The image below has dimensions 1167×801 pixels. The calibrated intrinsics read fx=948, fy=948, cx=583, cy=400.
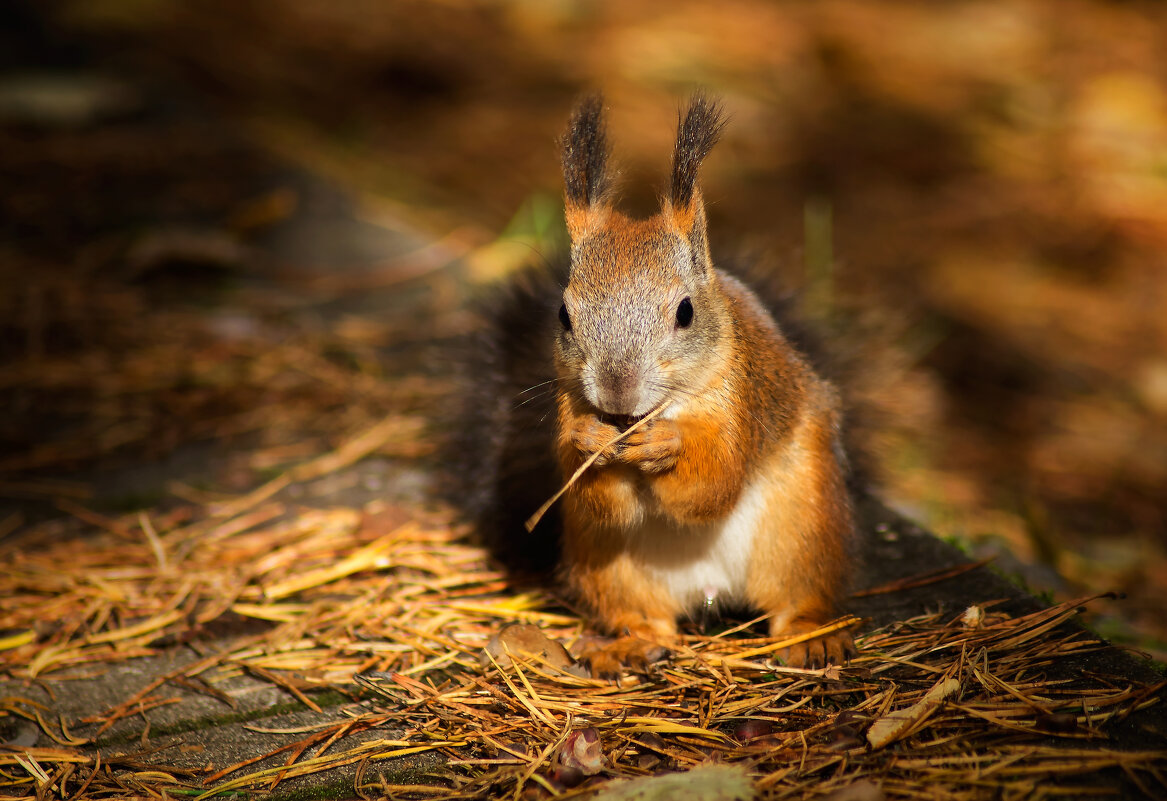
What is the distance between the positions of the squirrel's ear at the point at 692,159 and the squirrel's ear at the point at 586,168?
14cm

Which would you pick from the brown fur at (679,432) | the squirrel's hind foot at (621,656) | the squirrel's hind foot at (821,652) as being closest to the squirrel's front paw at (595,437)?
the brown fur at (679,432)

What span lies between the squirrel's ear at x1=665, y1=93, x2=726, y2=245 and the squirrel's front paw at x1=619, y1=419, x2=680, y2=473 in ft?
1.22

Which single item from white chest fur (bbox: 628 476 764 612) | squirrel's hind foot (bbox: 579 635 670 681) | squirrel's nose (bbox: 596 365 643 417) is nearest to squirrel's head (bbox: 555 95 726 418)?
squirrel's nose (bbox: 596 365 643 417)

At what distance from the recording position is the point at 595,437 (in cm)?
162

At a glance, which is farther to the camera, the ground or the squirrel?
the squirrel

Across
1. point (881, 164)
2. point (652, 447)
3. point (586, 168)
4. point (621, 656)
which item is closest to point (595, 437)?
point (652, 447)

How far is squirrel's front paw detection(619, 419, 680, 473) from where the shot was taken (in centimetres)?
161

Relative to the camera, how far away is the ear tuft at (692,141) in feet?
5.37

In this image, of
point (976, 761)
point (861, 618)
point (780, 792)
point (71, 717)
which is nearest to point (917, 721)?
point (976, 761)

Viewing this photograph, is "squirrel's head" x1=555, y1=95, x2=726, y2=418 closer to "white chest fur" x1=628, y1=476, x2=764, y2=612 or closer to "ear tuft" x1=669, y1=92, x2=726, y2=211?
"ear tuft" x1=669, y1=92, x2=726, y2=211

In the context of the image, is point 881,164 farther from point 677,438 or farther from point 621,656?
point 621,656

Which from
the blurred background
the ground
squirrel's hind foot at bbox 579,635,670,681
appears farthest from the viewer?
the blurred background

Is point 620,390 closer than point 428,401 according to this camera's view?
Yes

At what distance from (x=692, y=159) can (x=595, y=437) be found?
52 cm
